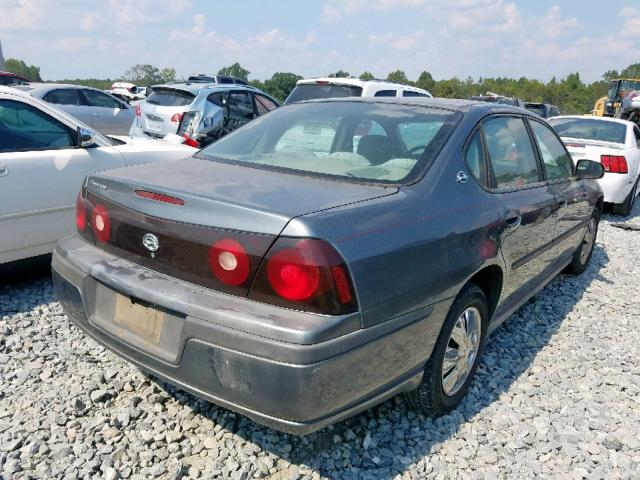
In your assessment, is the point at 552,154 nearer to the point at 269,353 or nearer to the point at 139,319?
the point at 269,353

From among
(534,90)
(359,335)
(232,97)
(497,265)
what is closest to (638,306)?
(497,265)

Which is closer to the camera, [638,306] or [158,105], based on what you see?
[638,306]

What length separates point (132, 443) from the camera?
2328mm

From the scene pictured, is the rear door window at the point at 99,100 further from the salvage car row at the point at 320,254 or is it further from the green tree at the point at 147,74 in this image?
the green tree at the point at 147,74

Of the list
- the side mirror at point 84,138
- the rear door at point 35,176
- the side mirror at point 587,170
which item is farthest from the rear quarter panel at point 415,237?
the side mirror at point 84,138

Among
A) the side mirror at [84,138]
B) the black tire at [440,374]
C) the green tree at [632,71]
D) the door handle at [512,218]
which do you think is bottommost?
the black tire at [440,374]

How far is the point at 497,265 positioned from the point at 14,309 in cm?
309

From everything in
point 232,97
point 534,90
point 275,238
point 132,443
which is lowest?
point 132,443

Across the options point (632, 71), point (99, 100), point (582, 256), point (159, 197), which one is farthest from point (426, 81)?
point (159, 197)

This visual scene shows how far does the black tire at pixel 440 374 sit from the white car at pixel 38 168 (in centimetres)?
284

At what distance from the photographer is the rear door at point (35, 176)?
11.9 feet

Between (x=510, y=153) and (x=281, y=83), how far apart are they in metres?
47.1

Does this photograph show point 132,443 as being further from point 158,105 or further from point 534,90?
point 534,90

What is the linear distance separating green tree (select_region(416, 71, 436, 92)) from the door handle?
53.0 meters
